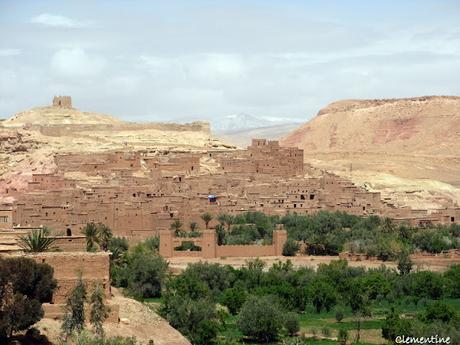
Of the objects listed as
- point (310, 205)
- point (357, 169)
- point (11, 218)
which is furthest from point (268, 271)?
point (357, 169)

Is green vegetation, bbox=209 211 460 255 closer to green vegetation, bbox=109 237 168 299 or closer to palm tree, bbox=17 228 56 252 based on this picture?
green vegetation, bbox=109 237 168 299

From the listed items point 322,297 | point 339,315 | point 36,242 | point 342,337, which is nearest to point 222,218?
point 322,297

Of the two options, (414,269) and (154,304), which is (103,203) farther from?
(154,304)

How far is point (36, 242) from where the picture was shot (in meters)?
26.8

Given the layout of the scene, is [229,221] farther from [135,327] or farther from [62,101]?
[62,101]

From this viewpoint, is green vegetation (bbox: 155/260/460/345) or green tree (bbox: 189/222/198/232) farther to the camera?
green tree (bbox: 189/222/198/232)

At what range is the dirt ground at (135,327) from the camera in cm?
2303

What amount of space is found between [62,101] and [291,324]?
5673cm

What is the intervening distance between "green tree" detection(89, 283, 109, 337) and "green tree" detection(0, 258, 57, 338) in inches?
32.0

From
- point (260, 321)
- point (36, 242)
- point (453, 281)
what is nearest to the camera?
point (36, 242)

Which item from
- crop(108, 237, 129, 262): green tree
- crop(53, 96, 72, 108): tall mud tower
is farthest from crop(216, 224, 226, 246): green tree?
crop(53, 96, 72, 108): tall mud tower

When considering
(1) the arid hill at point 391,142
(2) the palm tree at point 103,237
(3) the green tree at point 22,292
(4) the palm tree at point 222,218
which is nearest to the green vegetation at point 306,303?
(2) the palm tree at point 103,237

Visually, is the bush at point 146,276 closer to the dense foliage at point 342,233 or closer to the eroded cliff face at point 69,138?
the dense foliage at point 342,233

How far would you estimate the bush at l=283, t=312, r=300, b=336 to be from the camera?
3497cm
